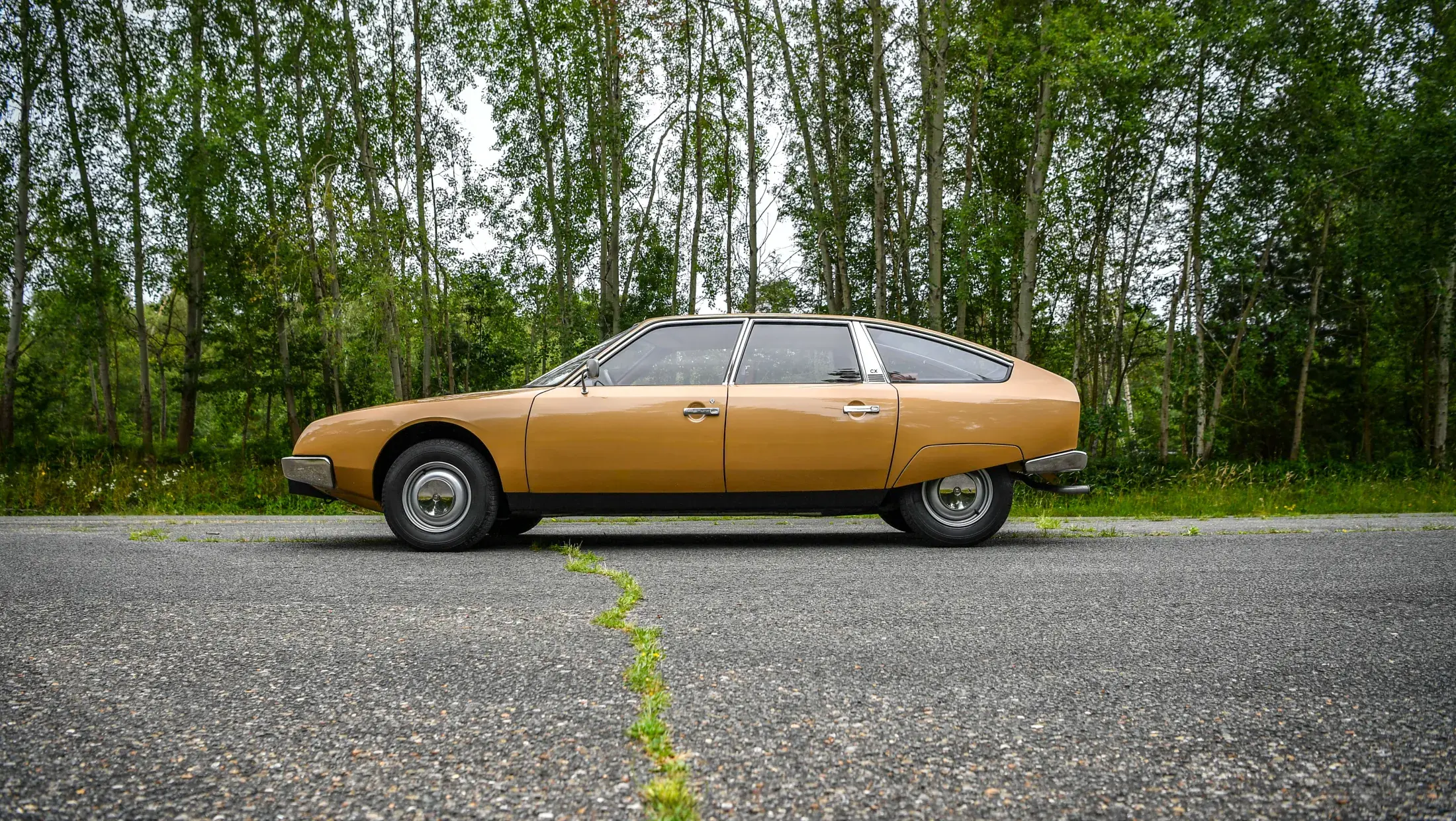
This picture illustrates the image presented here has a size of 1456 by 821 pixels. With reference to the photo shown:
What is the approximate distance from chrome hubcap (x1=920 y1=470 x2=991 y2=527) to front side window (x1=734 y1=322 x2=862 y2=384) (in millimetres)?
970

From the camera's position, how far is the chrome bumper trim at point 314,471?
19.5ft

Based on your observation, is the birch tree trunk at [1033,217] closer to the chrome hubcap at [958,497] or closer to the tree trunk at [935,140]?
the tree trunk at [935,140]

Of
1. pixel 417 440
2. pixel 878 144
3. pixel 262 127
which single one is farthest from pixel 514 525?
pixel 262 127

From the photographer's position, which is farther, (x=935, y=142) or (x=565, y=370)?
(x=935, y=142)

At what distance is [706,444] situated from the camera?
5.82 m

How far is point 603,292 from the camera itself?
24.1 m

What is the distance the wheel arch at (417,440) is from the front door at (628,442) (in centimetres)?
43

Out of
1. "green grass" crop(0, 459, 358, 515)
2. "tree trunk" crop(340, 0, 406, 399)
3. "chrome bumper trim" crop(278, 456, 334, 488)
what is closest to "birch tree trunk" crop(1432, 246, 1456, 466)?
"chrome bumper trim" crop(278, 456, 334, 488)

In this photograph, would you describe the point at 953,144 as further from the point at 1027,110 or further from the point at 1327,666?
the point at 1327,666

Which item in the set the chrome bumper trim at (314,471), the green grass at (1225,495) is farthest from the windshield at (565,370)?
the green grass at (1225,495)

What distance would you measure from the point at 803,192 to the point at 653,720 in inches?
859

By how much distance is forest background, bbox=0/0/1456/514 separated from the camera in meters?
15.2

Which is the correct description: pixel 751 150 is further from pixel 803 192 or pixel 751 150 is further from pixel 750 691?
pixel 750 691

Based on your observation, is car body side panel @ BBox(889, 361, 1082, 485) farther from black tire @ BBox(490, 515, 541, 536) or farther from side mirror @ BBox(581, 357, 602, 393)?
black tire @ BBox(490, 515, 541, 536)
